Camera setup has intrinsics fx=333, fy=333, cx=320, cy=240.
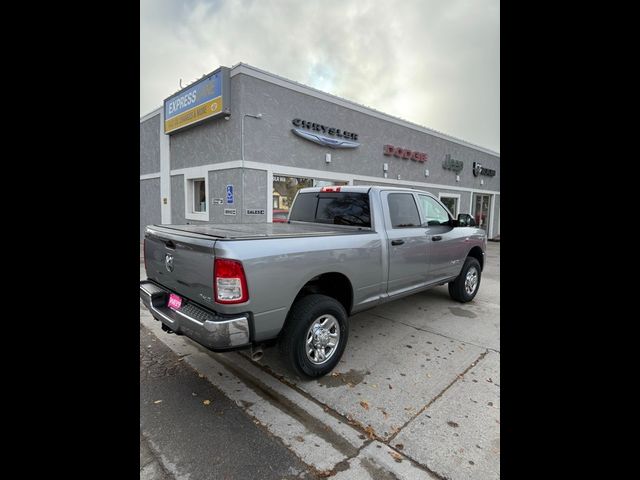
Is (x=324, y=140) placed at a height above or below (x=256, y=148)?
above

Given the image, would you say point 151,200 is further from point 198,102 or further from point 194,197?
point 198,102

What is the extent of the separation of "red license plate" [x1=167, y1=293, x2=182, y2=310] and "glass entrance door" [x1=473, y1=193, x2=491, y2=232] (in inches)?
714

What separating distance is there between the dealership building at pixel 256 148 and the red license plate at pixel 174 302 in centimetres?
518

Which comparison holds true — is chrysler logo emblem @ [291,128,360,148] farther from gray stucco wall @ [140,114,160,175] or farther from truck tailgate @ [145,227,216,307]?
truck tailgate @ [145,227,216,307]

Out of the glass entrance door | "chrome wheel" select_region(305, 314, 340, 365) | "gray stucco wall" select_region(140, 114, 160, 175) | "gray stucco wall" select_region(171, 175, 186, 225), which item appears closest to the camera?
"chrome wheel" select_region(305, 314, 340, 365)

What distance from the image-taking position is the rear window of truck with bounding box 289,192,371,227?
4194mm

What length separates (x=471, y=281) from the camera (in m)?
6.04

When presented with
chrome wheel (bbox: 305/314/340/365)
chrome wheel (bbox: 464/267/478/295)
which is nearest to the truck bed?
chrome wheel (bbox: 305/314/340/365)

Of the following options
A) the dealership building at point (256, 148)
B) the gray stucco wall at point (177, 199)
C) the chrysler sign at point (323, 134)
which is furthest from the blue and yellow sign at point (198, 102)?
the chrysler sign at point (323, 134)

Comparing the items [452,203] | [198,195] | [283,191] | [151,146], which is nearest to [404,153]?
[452,203]

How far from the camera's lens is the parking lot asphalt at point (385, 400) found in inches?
91.0

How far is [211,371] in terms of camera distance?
11.5 feet

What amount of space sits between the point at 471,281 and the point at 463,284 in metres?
0.33
